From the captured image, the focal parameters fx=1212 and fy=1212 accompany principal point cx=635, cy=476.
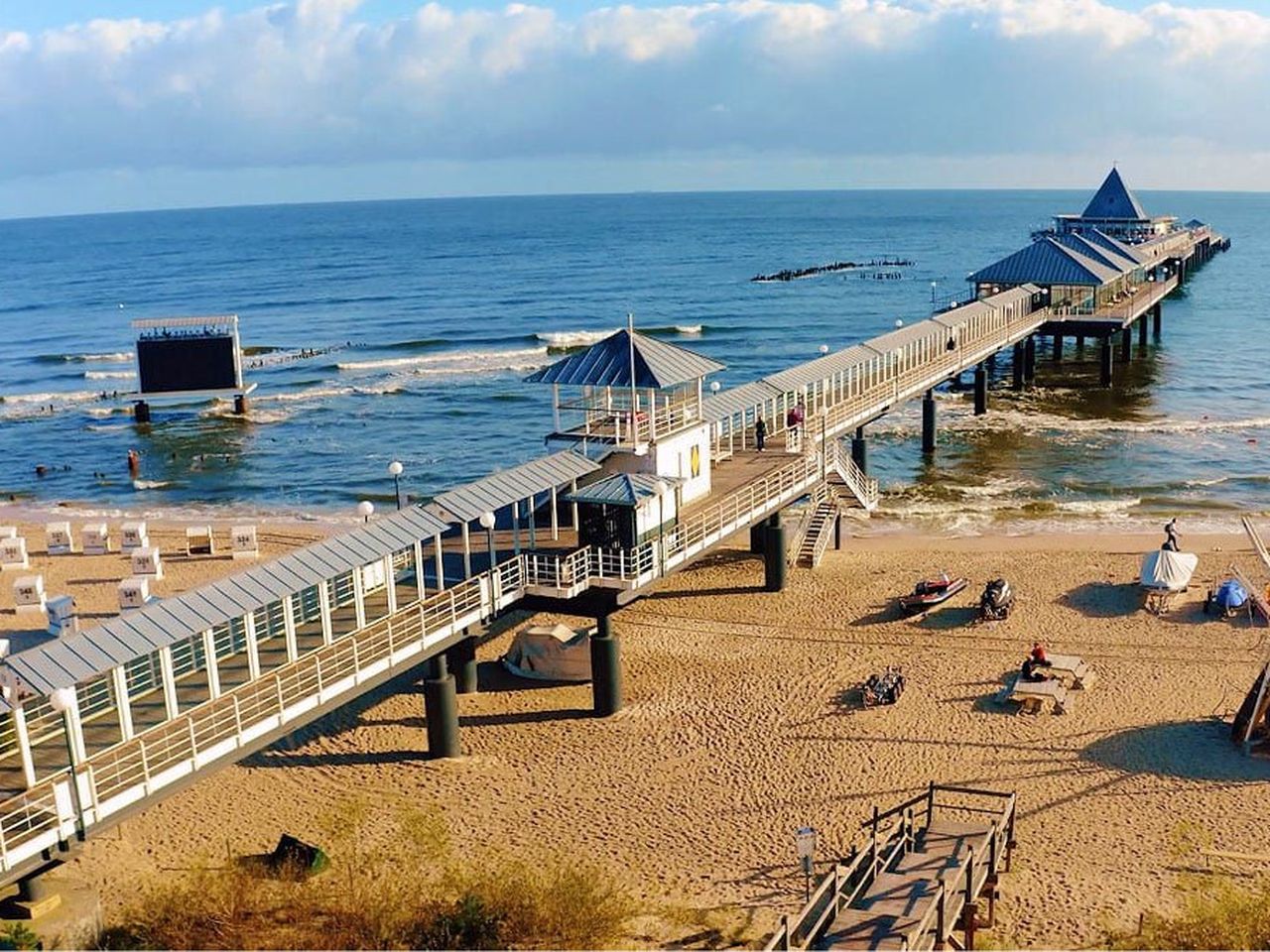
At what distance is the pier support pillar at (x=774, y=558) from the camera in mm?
23609

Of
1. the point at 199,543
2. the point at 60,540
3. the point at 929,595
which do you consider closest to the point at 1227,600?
the point at 929,595

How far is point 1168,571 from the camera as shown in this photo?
22.8m

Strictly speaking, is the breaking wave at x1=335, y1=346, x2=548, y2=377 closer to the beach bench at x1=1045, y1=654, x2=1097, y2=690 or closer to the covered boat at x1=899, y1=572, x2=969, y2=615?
the covered boat at x1=899, y1=572, x2=969, y2=615

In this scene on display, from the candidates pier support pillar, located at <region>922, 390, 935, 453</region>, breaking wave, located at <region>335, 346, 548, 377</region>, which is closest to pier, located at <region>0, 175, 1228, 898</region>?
pier support pillar, located at <region>922, 390, 935, 453</region>

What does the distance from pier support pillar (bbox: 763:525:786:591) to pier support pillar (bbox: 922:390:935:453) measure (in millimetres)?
15152

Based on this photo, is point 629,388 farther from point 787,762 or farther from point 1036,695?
point 1036,695

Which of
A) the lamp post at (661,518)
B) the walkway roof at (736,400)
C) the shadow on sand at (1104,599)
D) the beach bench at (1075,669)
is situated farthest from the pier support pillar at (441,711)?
the shadow on sand at (1104,599)

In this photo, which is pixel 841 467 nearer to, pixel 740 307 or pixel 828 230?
pixel 740 307

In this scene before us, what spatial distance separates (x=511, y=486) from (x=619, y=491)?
65.0 inches

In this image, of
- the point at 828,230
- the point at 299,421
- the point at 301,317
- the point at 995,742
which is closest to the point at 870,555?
the point at 995,742

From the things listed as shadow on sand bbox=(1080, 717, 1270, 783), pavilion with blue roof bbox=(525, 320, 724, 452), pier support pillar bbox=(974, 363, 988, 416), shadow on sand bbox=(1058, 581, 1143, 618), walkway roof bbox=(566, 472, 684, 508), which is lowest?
shadow on sand bbox=(1080, 717, 1270, 783)

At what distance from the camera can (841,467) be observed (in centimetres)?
2625

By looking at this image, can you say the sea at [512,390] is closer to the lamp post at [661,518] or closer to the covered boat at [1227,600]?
the covered boat at [1227,600]

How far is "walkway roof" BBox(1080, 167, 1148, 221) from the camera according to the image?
7806 centimetres
